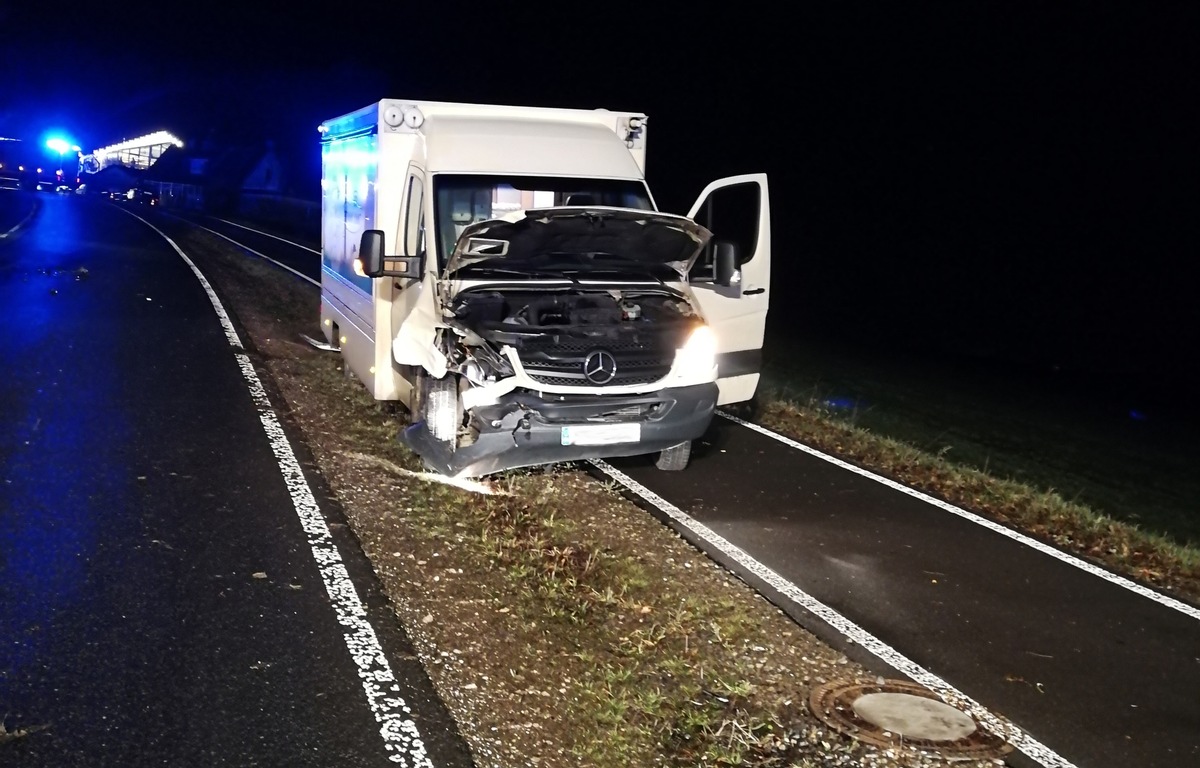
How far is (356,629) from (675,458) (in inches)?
144

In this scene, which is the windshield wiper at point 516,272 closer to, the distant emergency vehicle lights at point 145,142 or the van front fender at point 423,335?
the van front fender at point 423,335

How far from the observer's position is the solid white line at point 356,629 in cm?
420

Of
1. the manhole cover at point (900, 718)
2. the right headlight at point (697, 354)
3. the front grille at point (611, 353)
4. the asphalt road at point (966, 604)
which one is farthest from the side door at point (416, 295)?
the manhole cover at point (900, 718)

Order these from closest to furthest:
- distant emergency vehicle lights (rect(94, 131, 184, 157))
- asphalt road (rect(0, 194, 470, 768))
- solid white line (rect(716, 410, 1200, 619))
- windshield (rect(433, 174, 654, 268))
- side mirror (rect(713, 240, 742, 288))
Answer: asphalt road (rect(0, 194, 470, 768)), solid white line (rect(716, 410, 1200, 619)), windshield (rect(433, 174, 654, 268)), side mirror (rect(713, 240, 742, 288)), distant emergency vehicle lights (rect(94, 131, 184, 157))

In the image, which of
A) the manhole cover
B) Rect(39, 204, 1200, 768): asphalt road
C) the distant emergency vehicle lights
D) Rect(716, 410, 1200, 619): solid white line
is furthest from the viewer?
the distant emergency vehicle lights

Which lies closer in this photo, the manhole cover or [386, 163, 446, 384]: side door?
the manhole cover

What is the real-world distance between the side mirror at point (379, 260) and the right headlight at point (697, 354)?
80.9 inches

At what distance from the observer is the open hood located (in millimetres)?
7730

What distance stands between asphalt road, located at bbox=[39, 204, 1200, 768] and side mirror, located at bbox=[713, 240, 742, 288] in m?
1.49

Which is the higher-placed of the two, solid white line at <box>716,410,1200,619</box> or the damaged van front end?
the damaged van front end

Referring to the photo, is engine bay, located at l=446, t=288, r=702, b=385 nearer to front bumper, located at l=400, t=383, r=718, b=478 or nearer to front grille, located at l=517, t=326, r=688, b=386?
front grille, located at l=517, t=326, r=688, b=386

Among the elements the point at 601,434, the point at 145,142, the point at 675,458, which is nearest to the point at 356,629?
the point at 601,434

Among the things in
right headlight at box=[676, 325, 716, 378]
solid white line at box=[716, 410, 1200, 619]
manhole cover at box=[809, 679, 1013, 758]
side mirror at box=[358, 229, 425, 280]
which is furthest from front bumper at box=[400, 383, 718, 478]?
manhole cover at box=[809, 679, 1013, 758]

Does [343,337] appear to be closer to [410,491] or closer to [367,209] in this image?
[367,209]
